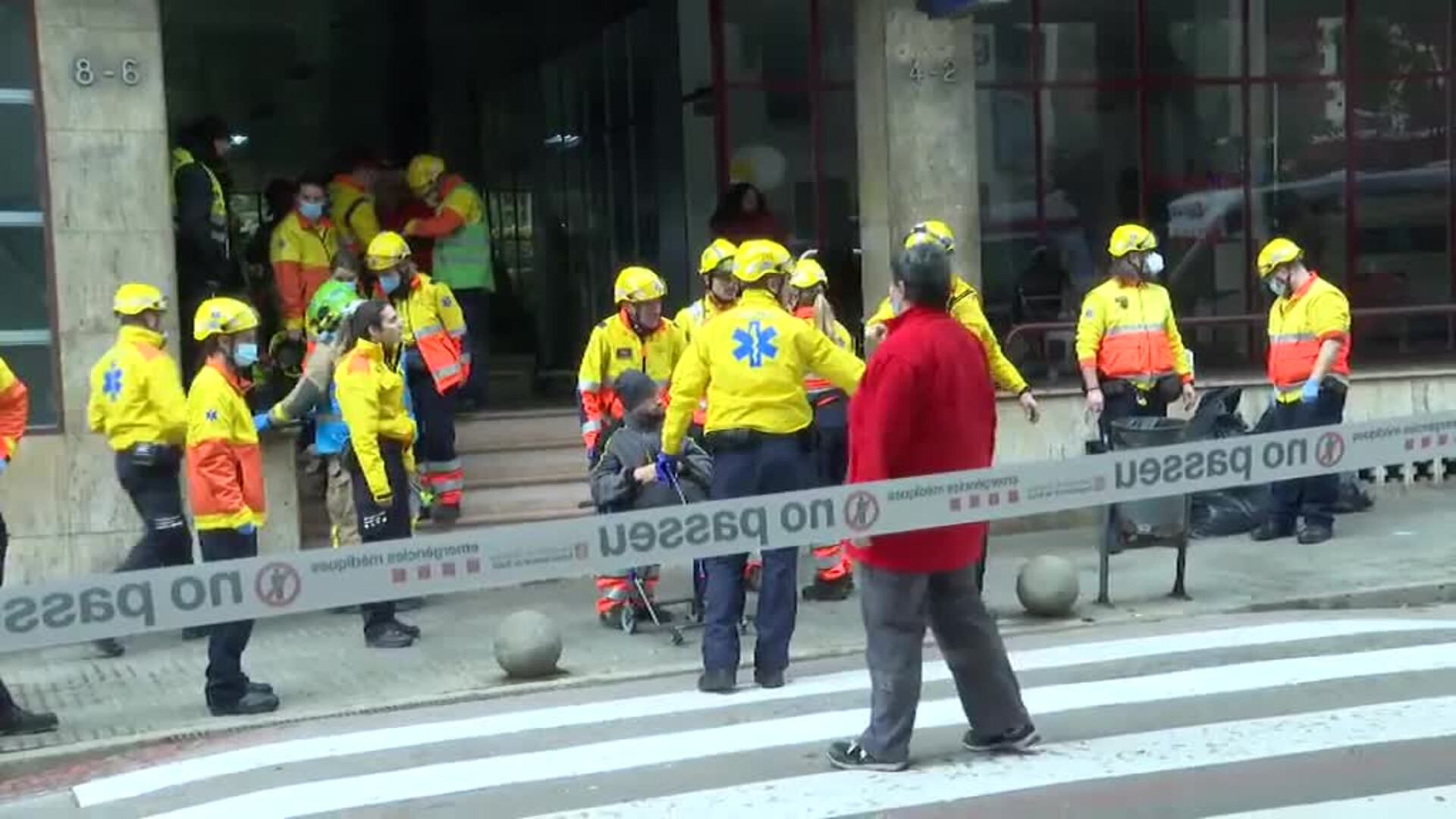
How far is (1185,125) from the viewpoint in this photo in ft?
51.2

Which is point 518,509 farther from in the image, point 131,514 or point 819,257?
point 819,257

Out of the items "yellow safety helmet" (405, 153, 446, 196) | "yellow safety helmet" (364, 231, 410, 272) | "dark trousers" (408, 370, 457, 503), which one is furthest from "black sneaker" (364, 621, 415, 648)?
"yellow safety helmet" (405, 153, 446, 196)

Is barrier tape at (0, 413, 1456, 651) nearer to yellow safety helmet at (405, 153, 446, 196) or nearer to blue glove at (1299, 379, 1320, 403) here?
blue glove at (1299, 379, 1320, 403)

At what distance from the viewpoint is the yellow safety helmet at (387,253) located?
10469mm

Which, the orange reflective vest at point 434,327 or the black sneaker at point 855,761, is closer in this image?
the black sneaker at point 855,761

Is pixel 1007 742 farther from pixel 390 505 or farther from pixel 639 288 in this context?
pixel 390 505

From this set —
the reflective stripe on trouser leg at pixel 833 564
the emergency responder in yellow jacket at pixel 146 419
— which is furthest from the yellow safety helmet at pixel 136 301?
the reflective stripe on trouser leg at pixel 833 564

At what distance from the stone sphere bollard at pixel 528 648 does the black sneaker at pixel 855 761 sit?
2.23m

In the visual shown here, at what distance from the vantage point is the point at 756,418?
7746 millimetres

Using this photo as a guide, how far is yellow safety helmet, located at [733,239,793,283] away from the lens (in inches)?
310

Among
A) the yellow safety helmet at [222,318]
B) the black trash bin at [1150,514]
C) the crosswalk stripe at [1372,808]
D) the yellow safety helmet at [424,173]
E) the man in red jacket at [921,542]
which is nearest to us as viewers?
the crosswalk stripe at [1372,808]

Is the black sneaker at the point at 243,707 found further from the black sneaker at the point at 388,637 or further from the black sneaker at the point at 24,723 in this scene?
the black sneaker at the point at 388,637

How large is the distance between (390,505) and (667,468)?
1.49 meters

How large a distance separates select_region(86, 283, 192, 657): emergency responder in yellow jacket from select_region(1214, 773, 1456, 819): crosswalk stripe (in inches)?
233
